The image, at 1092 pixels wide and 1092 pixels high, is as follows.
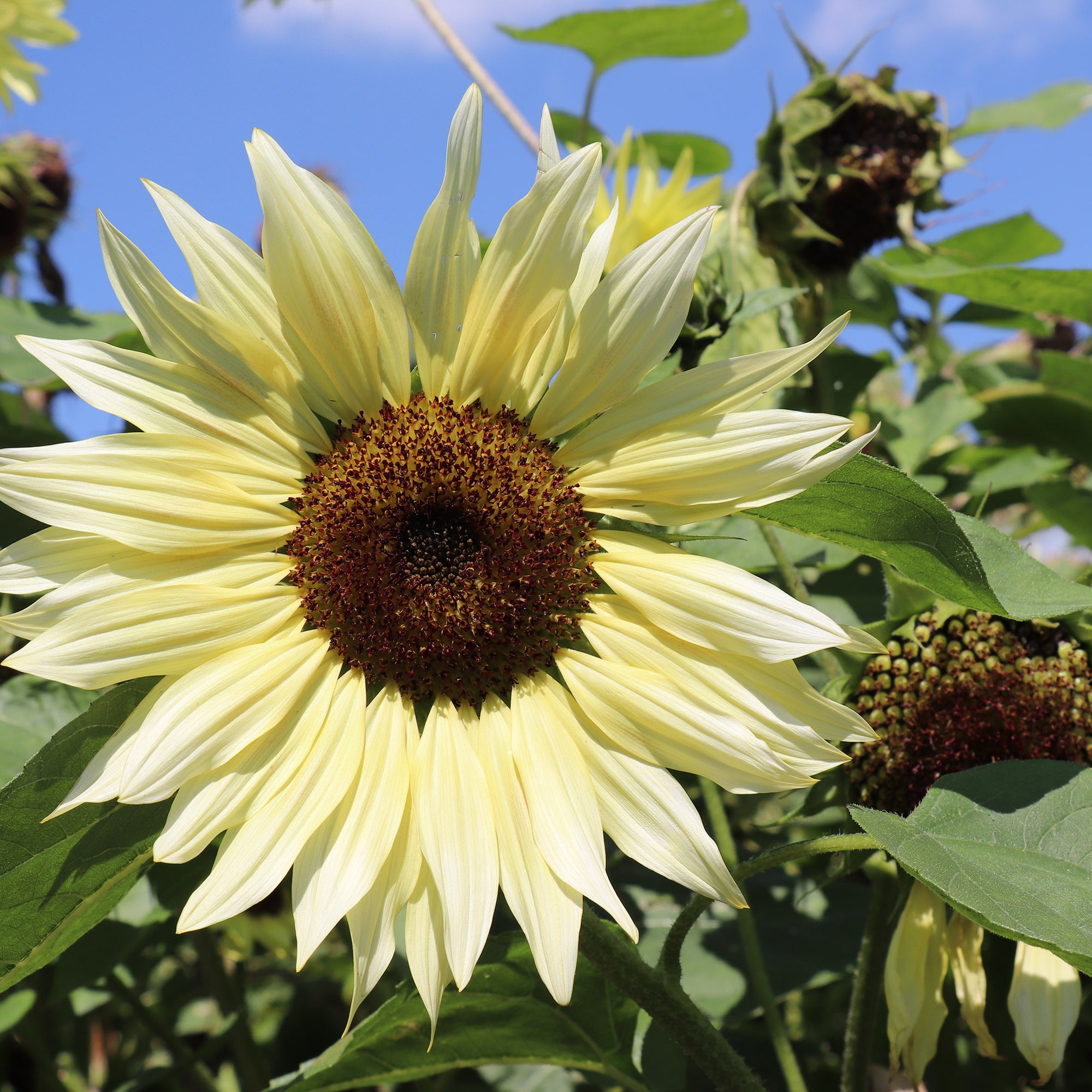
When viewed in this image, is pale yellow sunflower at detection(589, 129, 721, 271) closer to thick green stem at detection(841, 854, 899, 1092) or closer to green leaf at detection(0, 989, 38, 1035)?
thick green stem at detection(841, 854, 899, 1092)

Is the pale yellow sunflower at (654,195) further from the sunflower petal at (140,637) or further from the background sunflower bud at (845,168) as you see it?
the sunflower petal at (140,637)

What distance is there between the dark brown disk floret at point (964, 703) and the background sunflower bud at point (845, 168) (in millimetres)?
861

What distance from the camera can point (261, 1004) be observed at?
8.77 ft

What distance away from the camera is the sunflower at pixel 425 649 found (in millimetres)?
856

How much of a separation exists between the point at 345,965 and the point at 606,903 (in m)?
1.59

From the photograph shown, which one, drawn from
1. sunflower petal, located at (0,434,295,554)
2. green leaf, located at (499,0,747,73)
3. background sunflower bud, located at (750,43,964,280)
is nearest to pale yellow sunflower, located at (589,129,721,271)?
background sunflower bud, located at (750,43,964,280)

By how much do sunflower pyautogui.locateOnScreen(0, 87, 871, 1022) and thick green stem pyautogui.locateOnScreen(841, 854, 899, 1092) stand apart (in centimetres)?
39

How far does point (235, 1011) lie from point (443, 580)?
3.30ft

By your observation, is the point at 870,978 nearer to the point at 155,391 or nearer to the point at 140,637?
the point at 140,637

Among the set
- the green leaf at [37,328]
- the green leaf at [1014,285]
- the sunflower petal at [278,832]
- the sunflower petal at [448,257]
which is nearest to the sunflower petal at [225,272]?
the sunflower petal at [448,257]

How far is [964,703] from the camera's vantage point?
3.86 feet

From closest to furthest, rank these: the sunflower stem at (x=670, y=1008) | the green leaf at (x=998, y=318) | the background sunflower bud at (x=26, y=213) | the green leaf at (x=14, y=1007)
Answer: the sunflower stem at (x=670, y=1008), the green leaf at (x=14, y=1007), the green leaf at (x=998, y=318), the background sunflower bud at (x=26, y=213)

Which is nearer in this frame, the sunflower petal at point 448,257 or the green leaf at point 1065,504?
the sunflower petal at point 448,257

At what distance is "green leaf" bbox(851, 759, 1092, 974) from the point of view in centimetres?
75
